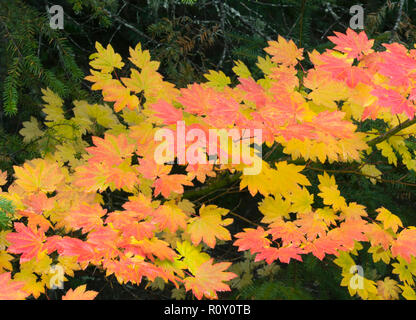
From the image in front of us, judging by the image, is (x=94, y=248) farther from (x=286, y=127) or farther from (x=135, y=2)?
(x=135, y=2)

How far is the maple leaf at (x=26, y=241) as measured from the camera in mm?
1509

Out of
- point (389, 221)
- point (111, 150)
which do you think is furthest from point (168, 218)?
point (389, 221)

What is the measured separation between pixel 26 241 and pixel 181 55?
162 centimetres

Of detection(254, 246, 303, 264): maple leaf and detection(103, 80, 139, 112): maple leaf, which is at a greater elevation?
detection(103, 80, 139, 112): maple leaf

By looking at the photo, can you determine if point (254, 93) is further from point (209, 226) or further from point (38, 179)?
point (38, 179)

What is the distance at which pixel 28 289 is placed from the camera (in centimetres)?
181

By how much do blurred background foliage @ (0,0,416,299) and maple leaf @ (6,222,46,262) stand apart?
230 millimetres

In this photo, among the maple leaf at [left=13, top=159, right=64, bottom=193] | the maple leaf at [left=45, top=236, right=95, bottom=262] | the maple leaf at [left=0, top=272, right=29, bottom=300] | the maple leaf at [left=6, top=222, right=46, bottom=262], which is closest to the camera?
the maple leaf at [left=0, top=272, right=29, bottom=300]

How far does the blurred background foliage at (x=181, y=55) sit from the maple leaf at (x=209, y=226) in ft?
1.24

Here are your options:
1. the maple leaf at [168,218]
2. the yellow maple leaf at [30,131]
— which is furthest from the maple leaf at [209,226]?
the yellow maple leaf at [30,131]

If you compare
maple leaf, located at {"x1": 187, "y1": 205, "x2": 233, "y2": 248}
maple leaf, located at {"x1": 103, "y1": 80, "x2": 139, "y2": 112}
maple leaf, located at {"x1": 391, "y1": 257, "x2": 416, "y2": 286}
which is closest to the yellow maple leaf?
maple leaf, located at {"x1": 103, "y1": 80, "x2": 139, "y2": 112}

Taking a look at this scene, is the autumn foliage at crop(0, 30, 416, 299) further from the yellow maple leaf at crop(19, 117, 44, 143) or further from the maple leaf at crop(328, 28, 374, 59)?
the yellow maple leaf at crop(19, 117, 44, 143)

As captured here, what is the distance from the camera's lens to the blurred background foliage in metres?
2.00
